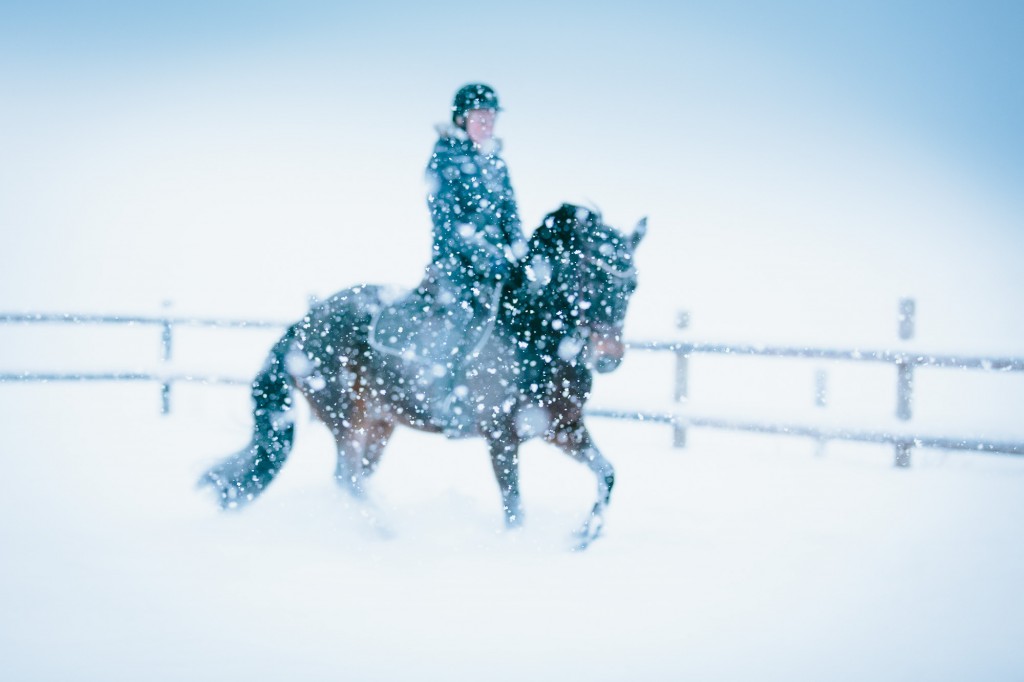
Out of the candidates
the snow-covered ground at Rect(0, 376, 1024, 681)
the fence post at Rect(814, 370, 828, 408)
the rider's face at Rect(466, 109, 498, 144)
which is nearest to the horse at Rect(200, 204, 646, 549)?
the snow-covered ground at Rect(0, 376, 1024, 681)

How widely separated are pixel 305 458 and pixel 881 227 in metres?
44.8

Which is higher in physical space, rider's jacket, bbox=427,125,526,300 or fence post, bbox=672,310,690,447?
rider's jacket, bbox=427,125,526,300

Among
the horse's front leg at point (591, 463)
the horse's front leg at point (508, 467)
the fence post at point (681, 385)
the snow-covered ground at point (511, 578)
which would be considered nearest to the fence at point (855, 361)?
the fence post at point (681, 385)

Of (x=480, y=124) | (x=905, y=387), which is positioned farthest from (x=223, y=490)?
(x=905, y=387)

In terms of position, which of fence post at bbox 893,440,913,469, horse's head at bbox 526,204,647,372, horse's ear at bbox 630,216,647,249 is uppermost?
horse's ear at bbox 630,216,647,249

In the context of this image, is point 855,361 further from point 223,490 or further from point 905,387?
point 223,490

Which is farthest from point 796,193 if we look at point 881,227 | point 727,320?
point 727,320

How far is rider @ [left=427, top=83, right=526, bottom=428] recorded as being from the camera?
2.98 meters

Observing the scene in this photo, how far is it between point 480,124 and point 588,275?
0.92 metres

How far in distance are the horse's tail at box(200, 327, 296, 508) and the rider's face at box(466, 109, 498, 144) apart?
1385mm

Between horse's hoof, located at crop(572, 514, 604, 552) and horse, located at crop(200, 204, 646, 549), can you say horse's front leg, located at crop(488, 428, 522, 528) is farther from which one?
horse's hoof, located at crop(572, 514, 604, 552)

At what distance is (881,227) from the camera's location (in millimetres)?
41469

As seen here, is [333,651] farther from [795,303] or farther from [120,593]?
[795,303]

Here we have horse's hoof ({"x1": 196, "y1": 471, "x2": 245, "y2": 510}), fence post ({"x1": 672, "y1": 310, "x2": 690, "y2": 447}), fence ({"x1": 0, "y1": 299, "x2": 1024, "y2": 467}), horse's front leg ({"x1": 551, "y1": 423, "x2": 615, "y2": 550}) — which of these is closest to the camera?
horse's front leg ({"x1": 551, "y1": 423, "x2": 615, "y2": 550})
